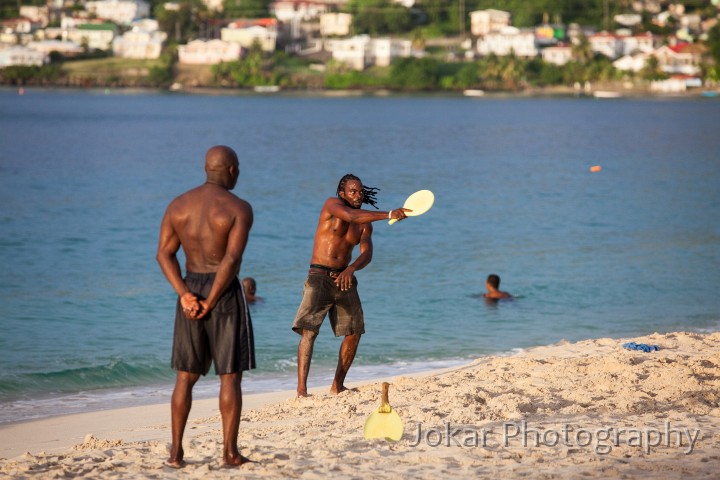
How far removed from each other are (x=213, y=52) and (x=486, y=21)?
139 ft

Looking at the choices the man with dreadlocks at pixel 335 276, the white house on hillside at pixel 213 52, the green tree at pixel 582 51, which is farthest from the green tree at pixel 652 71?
the man with dreadlocks at pixel 335 276

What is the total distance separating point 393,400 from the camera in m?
9.32

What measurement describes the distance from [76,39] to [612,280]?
572ft

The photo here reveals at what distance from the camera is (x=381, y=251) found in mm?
24250

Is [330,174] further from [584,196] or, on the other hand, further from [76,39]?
[76,39]

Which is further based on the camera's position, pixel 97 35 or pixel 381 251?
pixel 97 35

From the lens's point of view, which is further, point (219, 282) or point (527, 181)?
point (527, 181)

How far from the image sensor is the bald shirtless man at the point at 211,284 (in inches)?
277

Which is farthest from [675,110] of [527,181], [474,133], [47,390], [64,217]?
[47,390]

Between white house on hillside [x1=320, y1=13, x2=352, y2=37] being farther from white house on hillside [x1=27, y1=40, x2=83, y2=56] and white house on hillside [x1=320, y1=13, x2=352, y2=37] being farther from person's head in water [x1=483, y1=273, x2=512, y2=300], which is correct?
person's head in water [x1=483, y1=273, x2=512, y2=300]

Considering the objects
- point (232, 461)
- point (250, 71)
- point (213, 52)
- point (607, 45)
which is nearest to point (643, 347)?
point (232, 461)

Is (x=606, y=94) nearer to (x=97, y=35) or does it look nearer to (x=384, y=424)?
(x=97, y=35)

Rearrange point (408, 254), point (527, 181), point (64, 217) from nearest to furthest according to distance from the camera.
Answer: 1. point (408, 254)
2. point (64, 217)
3. point (527, 181)

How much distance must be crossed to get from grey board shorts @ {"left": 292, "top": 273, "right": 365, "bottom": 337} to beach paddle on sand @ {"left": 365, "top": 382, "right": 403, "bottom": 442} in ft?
6.52
